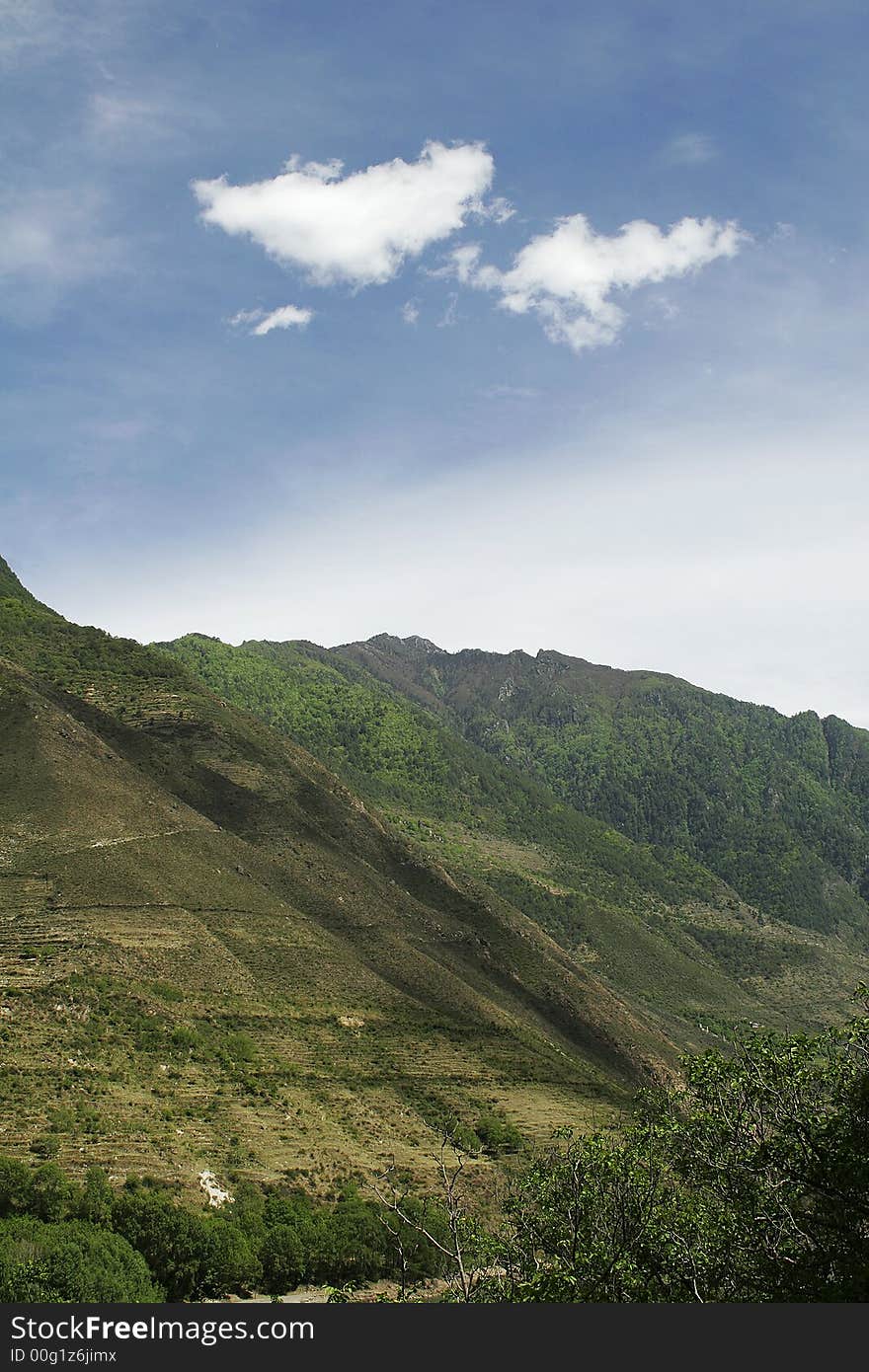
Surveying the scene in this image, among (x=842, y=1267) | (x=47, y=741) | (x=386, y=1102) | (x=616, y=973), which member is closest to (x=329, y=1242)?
(x=386, y=1102)

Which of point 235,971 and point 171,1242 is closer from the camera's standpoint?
point 171,1242

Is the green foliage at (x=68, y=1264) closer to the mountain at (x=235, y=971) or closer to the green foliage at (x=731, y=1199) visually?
the mountain at (x=235, y=971)

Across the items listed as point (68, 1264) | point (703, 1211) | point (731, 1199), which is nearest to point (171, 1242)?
point (68, 1264)

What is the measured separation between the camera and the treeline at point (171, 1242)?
116 feet

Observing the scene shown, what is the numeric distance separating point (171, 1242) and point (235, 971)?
23.5 metres

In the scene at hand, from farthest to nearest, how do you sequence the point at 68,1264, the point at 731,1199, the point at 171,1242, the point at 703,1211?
1. the point at 171,1242
2. the point at 68,1264
3. the point at 703,1211
4. the point at 731,1199

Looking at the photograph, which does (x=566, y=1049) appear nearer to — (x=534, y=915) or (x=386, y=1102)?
(x=386, y=1102)

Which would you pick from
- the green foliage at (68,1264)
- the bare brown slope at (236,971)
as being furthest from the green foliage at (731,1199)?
the bare brown slope at (236,971)

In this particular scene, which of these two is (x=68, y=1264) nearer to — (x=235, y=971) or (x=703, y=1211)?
(x=703, y=1211)

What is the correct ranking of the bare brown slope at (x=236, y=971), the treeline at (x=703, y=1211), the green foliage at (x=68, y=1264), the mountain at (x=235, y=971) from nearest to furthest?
the treeline at (x=703, y=1211) < the green foliage at (x=68, y=1264) < the mountain at (x=235, y=971) < the bare brown slope at (x=236, y=971)

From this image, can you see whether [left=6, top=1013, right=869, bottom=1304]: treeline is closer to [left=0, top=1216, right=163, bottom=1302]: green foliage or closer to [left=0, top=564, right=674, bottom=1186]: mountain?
[left=0, top=1216, right=163, bottom=1302]: green foliage

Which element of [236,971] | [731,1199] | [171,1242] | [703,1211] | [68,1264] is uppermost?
[731,1199]

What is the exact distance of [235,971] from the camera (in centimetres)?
6278

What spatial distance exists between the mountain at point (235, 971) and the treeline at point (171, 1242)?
245 cm
